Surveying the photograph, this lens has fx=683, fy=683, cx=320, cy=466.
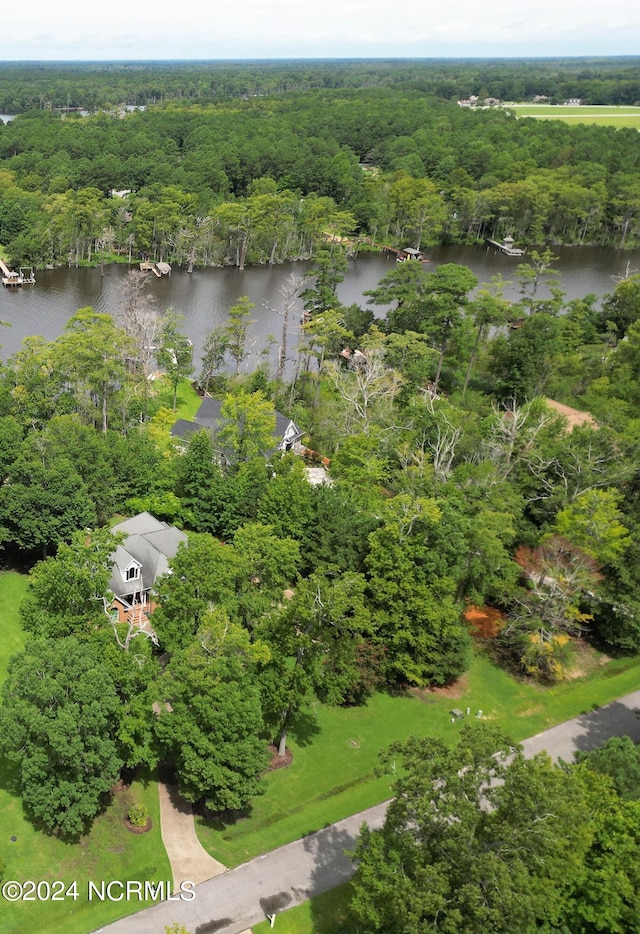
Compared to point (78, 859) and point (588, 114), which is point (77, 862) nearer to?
point (78, 859)

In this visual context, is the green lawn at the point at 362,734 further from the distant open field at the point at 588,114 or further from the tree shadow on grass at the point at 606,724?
the distant open field at the point at 588,114

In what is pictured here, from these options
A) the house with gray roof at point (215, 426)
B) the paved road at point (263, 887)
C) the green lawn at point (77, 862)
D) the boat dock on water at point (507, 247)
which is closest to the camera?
the green lawn at point (77, 862)

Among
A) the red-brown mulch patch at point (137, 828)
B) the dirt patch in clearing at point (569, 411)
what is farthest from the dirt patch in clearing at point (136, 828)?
the dirt patch in clearing at point (569, 411)

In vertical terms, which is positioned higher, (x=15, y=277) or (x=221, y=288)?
(x=15, y=277)

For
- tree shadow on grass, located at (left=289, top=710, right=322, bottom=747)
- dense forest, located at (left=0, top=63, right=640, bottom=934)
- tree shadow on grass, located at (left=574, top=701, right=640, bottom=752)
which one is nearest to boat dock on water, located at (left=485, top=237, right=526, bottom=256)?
dense forest, located at (left=0, top=63, right=640, bottom=934)

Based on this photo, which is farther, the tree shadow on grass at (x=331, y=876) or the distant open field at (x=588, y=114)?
the distant open field at (x=588, y=114)

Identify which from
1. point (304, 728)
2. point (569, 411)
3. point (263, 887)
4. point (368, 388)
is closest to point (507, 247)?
point (569, 411)
